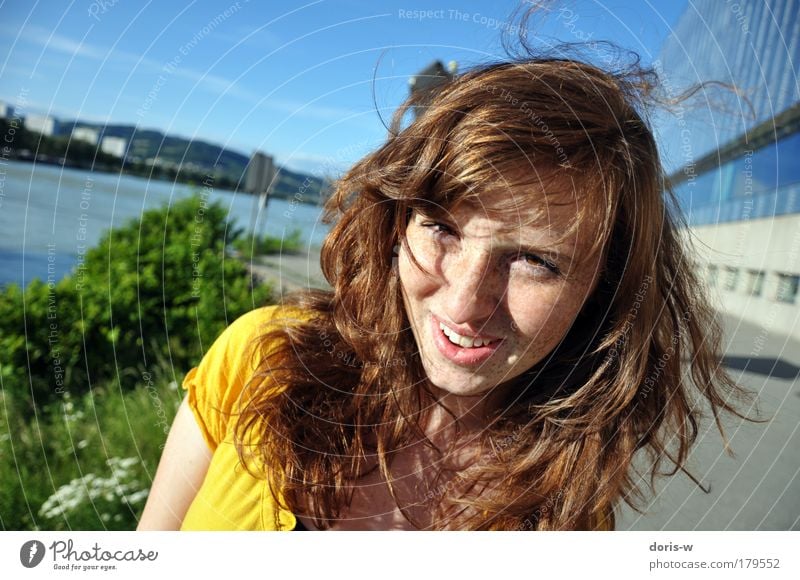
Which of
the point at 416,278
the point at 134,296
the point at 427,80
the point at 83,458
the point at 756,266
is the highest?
the point at 427,80

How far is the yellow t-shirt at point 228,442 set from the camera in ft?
2.45

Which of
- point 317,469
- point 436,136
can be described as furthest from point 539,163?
point 317,469

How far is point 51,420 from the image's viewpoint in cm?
120

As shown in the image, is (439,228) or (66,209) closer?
(439,228)

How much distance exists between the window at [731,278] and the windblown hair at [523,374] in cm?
8

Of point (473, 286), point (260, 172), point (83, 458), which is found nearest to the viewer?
point (473, 286)

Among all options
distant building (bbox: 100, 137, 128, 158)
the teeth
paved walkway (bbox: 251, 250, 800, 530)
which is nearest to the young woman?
the teeth

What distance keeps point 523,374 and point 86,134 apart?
0.55m

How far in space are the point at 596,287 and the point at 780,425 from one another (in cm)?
41

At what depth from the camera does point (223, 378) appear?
747mm

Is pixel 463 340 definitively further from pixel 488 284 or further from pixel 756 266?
pixel 756 266

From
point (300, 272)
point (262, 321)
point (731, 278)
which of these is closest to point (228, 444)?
point (262, 321)

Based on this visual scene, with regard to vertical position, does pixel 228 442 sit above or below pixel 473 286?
below

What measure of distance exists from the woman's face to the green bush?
0.41 m
